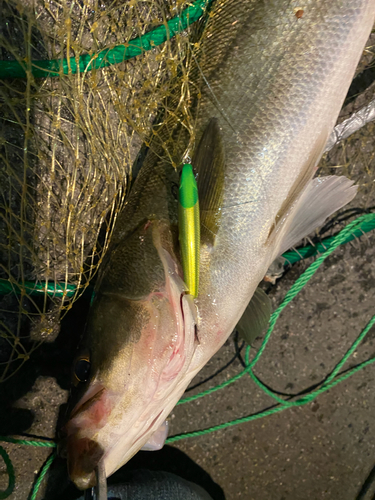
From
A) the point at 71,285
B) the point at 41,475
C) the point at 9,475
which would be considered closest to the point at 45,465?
the point at 41,475

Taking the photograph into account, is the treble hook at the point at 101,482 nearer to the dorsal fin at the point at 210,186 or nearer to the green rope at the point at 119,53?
the dorsal fin at the point at 210,186

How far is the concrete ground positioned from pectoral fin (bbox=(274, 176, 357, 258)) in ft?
1.55

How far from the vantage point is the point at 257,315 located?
1598 mm

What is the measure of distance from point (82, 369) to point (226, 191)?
86 centimetres

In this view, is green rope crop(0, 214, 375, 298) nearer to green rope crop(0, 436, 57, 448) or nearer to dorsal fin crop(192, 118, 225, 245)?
dorsal fin crop(192, 118, 225, 245)

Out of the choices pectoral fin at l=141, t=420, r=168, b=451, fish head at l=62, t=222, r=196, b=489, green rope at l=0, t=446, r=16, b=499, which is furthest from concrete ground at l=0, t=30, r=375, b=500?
fish head at l=62, t=222, r=196, b=489

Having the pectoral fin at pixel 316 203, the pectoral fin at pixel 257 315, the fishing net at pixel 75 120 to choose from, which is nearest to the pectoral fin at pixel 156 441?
the pectoral fin at pixel 257 315

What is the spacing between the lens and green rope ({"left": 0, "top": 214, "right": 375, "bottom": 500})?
1.86 metres

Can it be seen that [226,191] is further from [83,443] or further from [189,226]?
[83,443]

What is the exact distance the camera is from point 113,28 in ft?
5.09

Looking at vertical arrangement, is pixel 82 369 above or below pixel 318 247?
above

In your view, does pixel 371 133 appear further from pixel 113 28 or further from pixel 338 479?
pixel 338 479

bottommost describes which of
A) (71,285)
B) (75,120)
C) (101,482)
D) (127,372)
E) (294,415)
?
(294,415)

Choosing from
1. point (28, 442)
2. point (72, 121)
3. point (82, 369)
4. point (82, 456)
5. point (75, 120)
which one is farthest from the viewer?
point (28, 442)
